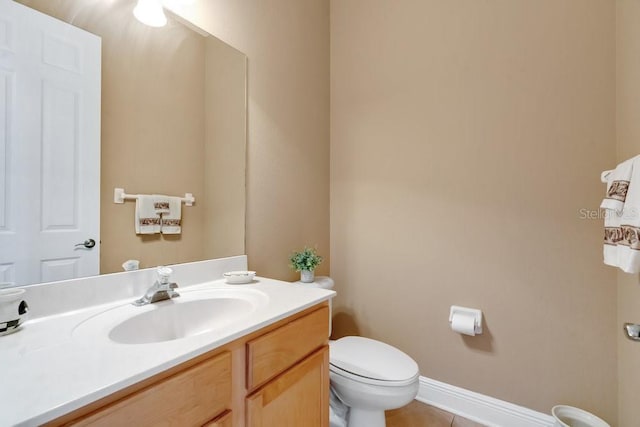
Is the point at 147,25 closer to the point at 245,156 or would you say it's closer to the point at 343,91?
the point at 245,156

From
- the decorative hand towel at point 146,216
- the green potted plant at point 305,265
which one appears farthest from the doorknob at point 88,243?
the green potted plant at point 305,265

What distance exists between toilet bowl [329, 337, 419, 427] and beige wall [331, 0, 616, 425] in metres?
0.54

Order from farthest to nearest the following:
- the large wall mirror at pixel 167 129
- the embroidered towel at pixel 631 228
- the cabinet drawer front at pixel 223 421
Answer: the large wall mirror at pixel 167 129
the embroidered towel at pixel 631 228
the cabinet drawer front at pixel 223 421

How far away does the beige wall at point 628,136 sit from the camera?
1.10m

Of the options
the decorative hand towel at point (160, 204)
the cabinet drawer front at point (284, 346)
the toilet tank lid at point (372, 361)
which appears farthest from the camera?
the toilet tank lid at point (372, 361)

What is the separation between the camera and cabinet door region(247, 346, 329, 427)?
2.54ft

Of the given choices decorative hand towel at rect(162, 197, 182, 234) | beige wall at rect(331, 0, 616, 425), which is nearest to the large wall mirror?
decorative hand towel at rect(162, 197, 182, 234)

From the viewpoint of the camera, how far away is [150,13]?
1070mm

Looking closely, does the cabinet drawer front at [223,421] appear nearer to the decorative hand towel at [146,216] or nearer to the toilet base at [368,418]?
the decorative hand towel at [146,216]

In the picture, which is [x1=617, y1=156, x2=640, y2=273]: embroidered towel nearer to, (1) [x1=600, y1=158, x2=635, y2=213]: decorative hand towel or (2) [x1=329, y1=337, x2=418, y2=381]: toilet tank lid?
(1) [x1=600, y1=158, x2=635, y2=213]: decorative hand towel

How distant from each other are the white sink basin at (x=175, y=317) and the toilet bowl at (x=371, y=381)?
0.56m

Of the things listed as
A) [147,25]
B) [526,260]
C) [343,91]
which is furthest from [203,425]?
[343,91]

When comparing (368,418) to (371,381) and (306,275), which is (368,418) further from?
(306,275)

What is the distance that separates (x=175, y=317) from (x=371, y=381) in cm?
83
